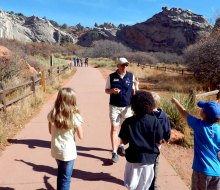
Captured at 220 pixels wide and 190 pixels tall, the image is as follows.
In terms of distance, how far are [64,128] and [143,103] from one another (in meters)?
1.12

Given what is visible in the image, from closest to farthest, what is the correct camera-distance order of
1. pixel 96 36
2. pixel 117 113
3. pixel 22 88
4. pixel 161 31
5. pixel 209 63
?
pixel 117 113 < pixel 22 88 < pixel 209 63 < pixel 161 31 < pixel 96 36

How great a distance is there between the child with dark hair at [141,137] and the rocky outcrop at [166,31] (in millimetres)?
87712

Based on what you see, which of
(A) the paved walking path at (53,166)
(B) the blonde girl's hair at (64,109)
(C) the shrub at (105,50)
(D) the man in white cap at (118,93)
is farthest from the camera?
(C) the shrub at (105,50)

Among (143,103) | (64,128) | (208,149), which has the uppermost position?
(143,103)

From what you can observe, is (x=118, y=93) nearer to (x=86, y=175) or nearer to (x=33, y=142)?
(x=86, y=175)

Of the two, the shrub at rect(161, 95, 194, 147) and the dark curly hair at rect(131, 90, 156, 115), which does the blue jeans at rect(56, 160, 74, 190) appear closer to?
the dark curly hair at rect(131, 90, 156, 115)

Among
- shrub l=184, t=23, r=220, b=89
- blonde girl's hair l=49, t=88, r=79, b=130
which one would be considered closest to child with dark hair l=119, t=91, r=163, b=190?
blonde girl's hair l=49, t=88, r=79, b=130

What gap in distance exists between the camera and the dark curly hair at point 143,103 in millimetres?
3719

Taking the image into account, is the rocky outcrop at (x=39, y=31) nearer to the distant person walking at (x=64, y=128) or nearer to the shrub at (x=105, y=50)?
the shrub at (x=105, y=50)

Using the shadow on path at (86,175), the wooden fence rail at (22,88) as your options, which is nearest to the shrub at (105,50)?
the wooden fence rail at (22,88)

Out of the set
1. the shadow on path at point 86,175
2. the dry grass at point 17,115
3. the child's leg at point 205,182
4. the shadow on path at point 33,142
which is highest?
the child's leg at point 205,182

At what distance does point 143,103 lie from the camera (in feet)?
12.2

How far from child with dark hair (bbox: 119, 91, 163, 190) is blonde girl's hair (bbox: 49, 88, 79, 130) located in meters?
0.75

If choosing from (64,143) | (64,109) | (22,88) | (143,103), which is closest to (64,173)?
(64,143)
